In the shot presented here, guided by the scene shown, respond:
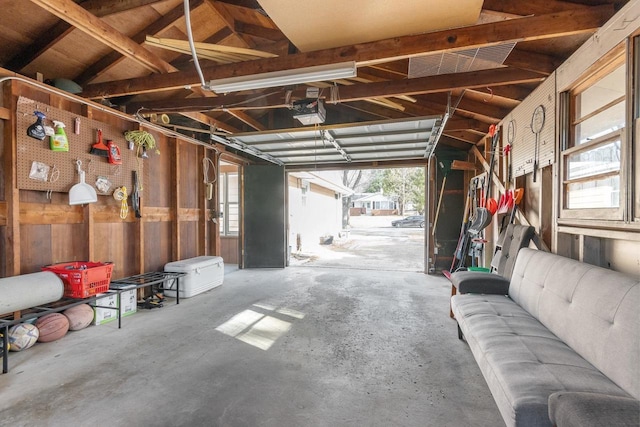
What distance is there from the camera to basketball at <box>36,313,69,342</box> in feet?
10.1

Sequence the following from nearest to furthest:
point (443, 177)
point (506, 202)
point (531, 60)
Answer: point (531, 60) < point (506, 202) < point (443, 177)

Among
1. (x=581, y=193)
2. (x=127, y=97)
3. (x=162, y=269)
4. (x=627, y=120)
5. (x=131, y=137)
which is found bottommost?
(x=162, y=269)

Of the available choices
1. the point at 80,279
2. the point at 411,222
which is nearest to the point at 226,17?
the point at 80,279

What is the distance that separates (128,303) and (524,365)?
→ 14.2 ft

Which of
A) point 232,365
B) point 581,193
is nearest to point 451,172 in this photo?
point 581,193

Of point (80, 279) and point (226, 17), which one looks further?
point (226, 17)

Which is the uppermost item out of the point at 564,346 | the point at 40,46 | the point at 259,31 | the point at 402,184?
the point at 259,31

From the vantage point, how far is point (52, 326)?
3119 millimetres

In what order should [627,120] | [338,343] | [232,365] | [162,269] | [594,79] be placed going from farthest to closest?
[162,269] → [338,343] → [232,365] → [594,79] → [627,120]

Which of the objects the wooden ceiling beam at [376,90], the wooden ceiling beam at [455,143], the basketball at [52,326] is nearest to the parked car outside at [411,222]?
the wooden ceiling beam at [455,143]

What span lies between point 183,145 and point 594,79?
5708 mm

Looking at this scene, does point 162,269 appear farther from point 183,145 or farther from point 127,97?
point 127,97

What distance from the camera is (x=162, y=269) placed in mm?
5086

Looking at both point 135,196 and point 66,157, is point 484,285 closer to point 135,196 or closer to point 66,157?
point 135,196
